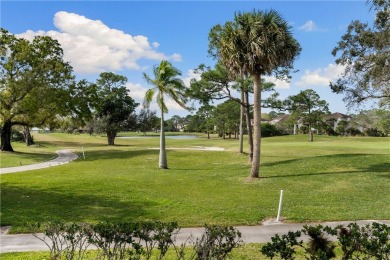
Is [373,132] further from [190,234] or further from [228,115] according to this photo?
[190,234]

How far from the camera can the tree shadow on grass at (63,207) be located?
1060 centimetres

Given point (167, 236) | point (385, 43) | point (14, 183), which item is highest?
point (385, 43)

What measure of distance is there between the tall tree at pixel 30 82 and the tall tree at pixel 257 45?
2395cm

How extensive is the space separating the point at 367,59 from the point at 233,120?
53.8m

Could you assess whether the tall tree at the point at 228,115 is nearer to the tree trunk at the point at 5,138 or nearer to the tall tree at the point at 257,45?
the tree trunk at the point at 5,138

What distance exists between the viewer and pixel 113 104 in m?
56.9

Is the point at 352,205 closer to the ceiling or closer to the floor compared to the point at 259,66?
closer to the floor

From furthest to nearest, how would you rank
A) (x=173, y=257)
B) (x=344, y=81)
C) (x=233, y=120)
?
(x=233, y=120) → (x=344, y=81) → (x=173, y=257)

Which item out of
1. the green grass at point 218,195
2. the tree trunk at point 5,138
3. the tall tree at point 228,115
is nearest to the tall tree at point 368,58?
the green grass at point 218,195

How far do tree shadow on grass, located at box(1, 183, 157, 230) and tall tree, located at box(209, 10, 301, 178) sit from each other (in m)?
8.97

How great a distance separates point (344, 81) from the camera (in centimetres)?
2216

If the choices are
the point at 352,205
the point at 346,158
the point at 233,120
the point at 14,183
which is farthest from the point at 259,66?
the point at 233,120

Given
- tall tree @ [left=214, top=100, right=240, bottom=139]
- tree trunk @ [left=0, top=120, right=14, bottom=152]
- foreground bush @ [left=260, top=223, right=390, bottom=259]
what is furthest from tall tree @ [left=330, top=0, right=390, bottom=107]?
tall tree @ [left=214, top=100, right=240, bottom=139]

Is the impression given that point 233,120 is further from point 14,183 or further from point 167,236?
point 167,236
